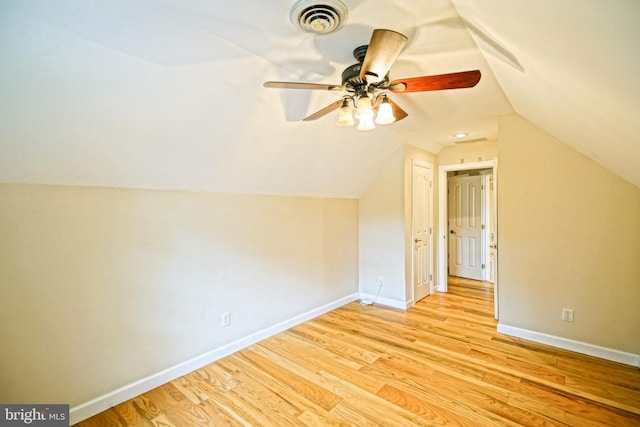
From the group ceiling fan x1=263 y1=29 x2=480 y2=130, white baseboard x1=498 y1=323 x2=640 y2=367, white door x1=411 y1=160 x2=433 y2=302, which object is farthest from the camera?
white door x1=411 y1=160 x2=433 y2=302

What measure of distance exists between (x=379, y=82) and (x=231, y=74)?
3.03 ft

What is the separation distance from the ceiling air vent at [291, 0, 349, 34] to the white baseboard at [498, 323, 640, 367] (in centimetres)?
328

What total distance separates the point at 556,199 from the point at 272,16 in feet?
9.72

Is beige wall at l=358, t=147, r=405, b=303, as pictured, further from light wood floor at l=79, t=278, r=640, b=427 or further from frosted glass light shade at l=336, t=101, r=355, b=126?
frosted glass light shade at l=336, t=101, r=355, b=126

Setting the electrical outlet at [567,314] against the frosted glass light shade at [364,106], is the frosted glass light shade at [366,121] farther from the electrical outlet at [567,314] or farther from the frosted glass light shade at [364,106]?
the electrical outlet at [567,314]

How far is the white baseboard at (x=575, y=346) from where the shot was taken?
7.97 ft

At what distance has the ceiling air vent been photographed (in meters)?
1.31

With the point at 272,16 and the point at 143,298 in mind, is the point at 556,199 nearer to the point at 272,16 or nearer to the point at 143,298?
the point at 272,16

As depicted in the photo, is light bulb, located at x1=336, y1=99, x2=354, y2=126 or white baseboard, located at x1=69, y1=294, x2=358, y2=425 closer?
light bulb, located at x1=336, y1=99, x2=354, y2=126

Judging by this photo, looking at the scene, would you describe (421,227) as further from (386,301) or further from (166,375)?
(166,375)

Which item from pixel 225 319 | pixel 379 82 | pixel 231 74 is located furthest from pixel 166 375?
pixel 379 82

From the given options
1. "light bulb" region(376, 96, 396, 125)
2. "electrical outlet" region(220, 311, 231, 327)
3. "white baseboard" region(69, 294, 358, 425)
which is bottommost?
"white baseboard" region(69, 294, 358, 425)

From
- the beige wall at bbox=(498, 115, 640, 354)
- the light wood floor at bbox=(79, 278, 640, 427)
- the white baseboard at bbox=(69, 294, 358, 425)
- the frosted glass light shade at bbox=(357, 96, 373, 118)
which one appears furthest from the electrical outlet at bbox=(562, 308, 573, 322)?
the frosted glass light shade at bbox=(357, 96, 373, 118)

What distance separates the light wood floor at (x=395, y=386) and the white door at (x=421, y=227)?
1.07 m
